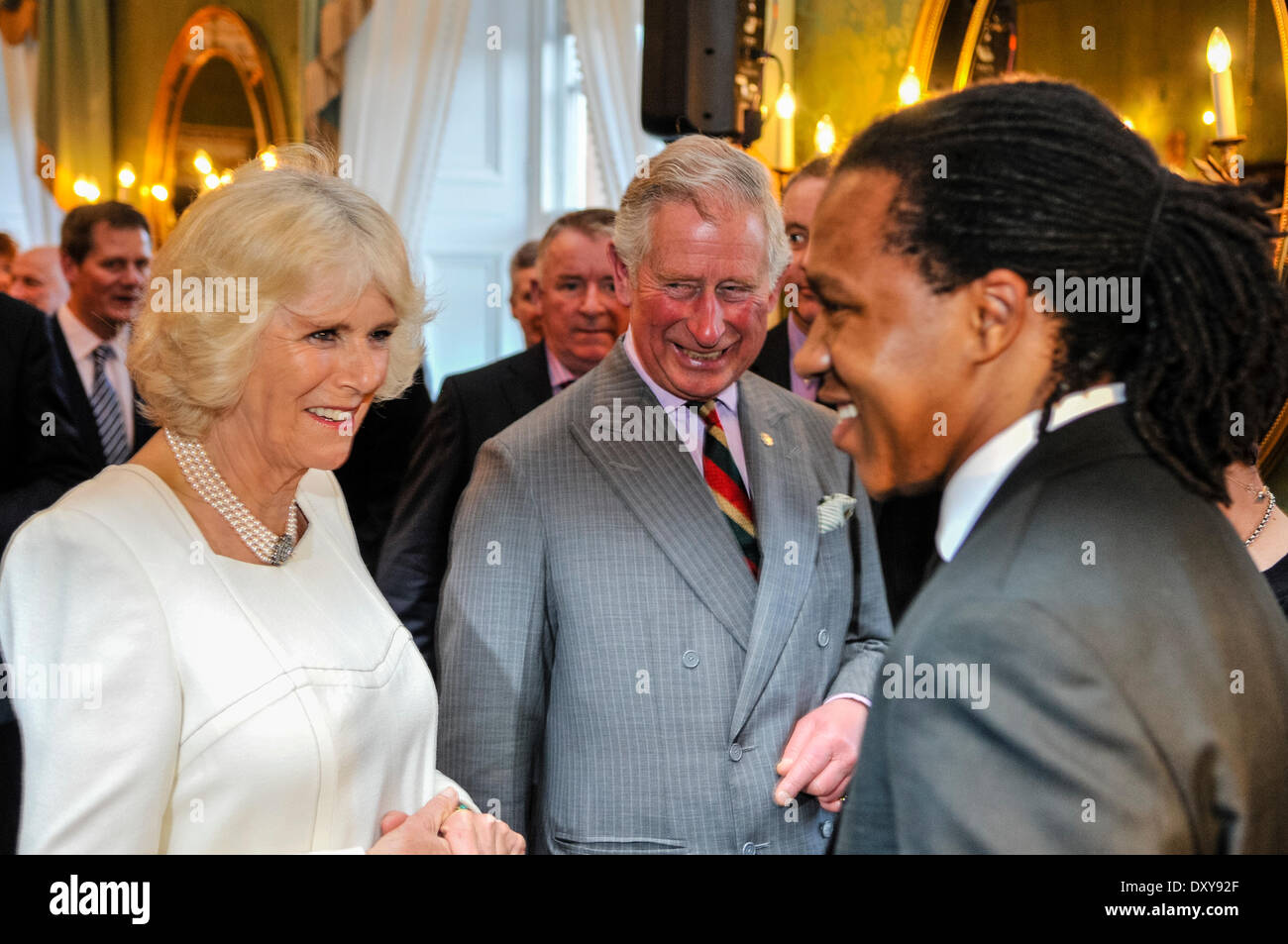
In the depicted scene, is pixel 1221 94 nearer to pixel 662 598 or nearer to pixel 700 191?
pixel 700 191

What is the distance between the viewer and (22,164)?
5.03 m

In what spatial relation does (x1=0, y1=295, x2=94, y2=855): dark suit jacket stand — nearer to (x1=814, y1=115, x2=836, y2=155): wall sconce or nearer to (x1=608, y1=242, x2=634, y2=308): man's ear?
(x1=608, y1=242, x2=634, y2=308): man's ear

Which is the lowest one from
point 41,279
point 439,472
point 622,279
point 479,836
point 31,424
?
point 479,836

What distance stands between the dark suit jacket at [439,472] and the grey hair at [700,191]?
2.30 ft

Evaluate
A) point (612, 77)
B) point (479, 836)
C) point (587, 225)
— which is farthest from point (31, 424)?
point (612, 77)

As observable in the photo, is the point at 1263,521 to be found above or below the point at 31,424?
below

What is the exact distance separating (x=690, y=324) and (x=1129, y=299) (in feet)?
2.23

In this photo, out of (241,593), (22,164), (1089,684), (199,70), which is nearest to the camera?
(1089,684)

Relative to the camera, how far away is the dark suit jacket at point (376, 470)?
8.46 feet

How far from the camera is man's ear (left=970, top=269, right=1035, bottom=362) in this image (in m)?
0.90

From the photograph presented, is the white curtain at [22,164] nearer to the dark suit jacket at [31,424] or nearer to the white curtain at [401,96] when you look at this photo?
the white curtain at [401,96]

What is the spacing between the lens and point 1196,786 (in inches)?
33.5

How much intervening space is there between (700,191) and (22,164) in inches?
179

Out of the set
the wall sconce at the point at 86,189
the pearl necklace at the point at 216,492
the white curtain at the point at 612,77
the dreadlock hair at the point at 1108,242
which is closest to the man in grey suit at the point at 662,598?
the pearl necklace at the point at 216,492
